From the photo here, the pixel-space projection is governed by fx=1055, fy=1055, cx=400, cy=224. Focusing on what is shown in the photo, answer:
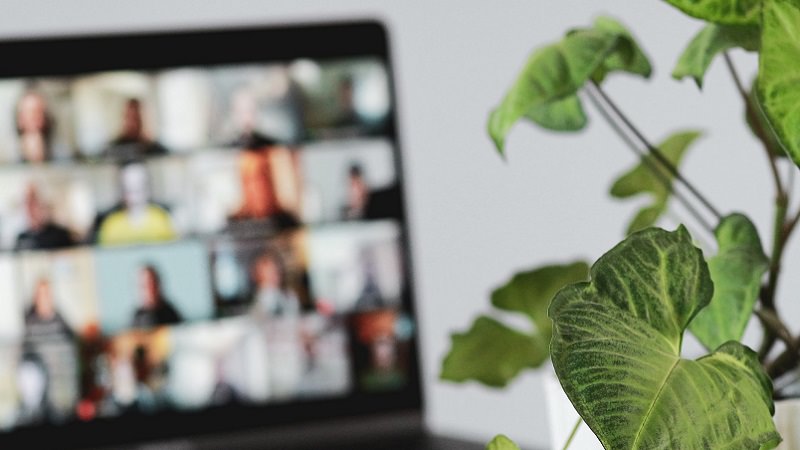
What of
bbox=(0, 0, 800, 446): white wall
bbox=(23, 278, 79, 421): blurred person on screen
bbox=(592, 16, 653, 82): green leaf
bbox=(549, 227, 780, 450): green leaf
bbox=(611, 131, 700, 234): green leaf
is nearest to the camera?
bbox=(549, 227, 780, 450): green leaf

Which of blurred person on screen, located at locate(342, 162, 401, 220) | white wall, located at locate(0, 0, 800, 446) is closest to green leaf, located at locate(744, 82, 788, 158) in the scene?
blurred person on screen, located at locate(342, 162, 401, 220)

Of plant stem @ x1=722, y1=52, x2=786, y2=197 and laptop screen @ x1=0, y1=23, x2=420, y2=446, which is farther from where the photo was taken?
laptop screen @ x1=0, y1=23, x2=420, y2=446

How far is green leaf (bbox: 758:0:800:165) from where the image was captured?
229mm

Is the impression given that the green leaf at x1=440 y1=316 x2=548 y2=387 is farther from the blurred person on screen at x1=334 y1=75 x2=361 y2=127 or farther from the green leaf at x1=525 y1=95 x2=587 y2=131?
the blurred person on screen at x1=334 y1=75 x2=361 y2=127

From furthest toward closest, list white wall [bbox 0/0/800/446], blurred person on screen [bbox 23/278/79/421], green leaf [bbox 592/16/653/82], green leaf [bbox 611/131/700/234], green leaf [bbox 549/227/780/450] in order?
white wall [bbox 0/0/800/446] < blurred person on screen [bbox 23/278/79/421] < green leaf [bbox 611/131/700/234] < green leaf [bbox 592/16/653/82] < green leaf [bbox 549/227/780/450]

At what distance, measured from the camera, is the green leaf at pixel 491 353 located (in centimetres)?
41

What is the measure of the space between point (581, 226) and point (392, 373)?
43cm

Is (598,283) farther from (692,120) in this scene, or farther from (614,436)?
(692,120)

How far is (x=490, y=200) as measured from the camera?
109 cm

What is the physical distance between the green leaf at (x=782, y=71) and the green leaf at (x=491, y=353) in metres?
0.20

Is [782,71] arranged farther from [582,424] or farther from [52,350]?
[52,350]

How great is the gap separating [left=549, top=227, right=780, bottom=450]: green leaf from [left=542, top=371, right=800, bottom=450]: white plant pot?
0.15 feet

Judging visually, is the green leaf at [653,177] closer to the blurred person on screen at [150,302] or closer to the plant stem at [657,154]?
the plant stem at [657,154]

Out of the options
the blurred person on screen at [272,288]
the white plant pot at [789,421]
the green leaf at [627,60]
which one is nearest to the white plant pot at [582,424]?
the white plant pot at [789,421]
